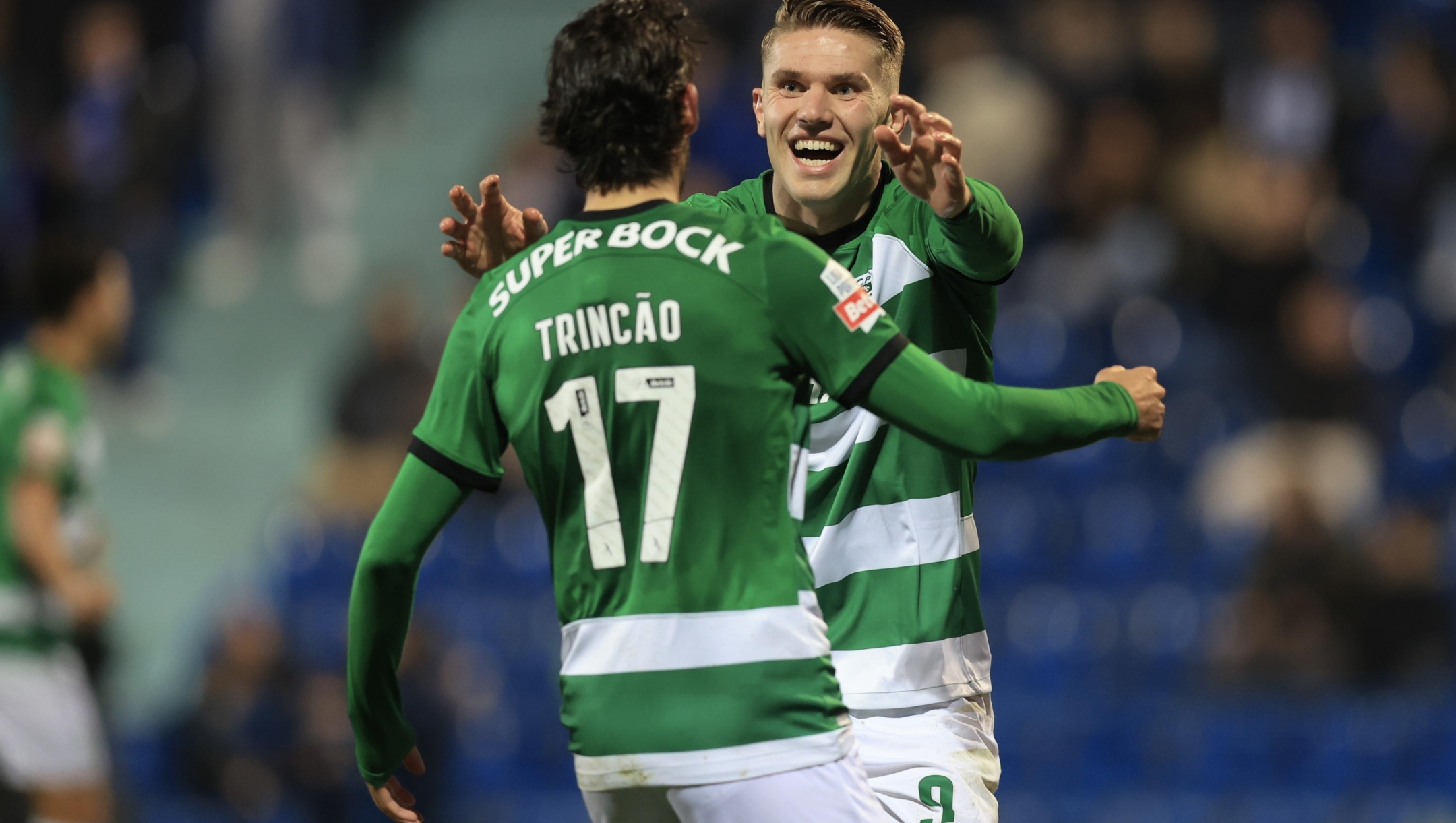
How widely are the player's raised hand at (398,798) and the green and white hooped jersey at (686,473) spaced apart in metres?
0.48

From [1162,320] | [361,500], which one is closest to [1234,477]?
[1162,320]

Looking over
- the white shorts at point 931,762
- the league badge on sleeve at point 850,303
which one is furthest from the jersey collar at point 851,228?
the white shorts at point 931,762

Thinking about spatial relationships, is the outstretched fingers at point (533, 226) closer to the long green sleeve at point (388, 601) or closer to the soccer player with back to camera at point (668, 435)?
the soccer player with back to camera at point (668, 435)

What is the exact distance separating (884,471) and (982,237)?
64 centimetres

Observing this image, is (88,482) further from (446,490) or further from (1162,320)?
(1162,320)

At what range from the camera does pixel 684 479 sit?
2.75m

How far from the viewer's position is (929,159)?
322 cm

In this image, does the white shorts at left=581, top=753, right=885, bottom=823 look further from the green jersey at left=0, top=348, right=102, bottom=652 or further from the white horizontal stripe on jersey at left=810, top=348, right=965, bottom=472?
the green jersey at left=0, top=348, right=102, bottom=652

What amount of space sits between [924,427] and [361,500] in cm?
887

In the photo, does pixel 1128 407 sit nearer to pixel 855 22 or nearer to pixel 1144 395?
pixel 1144 395

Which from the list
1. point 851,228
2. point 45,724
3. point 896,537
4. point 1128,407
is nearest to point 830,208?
point 851,228

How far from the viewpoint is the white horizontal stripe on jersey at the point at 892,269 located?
3.68 metres

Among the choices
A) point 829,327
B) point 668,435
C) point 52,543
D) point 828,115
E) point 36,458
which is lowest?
point 52,543

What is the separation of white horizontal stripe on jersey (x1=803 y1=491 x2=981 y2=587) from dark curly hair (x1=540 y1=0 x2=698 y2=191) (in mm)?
1133
